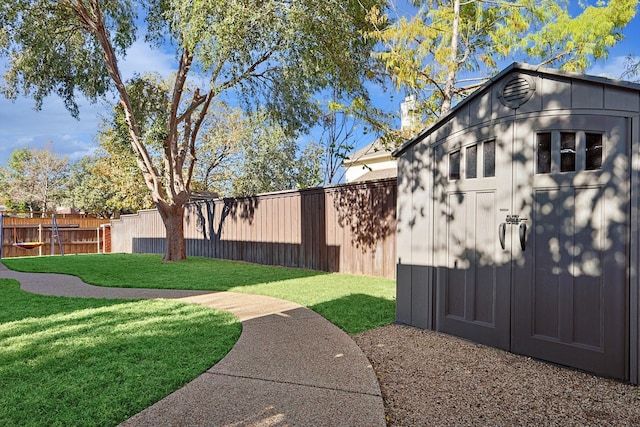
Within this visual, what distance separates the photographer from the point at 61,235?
730 inches

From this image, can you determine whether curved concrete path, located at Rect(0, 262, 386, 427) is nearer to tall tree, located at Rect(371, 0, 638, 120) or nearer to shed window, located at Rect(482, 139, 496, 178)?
shed window, located at Rect(482, 139, 496, 178)

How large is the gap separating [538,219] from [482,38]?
6457 mm

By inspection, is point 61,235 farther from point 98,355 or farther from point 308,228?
point 98,355

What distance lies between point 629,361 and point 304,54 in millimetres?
6843

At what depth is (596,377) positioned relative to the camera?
2.66 m

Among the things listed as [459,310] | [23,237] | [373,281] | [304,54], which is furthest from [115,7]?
[23,237]

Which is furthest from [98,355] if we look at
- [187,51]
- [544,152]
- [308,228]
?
[187,51]

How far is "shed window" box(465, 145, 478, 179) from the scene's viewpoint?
11.1ft

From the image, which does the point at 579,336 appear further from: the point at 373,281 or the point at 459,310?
the point at 373,281

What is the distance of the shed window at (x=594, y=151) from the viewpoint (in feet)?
8.84

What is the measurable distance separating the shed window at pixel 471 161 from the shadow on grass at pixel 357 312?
1.82 metres

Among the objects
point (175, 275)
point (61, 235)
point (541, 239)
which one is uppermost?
point (541, 239)

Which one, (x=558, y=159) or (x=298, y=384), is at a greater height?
(x=558, y=159)

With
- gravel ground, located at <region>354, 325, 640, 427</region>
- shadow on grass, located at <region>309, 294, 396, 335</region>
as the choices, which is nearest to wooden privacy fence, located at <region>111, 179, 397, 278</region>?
shadow on grass, located at <region>309, 294, 396, 335</region>
